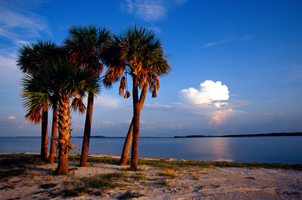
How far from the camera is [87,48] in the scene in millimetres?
12031

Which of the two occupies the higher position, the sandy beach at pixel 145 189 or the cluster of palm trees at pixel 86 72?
the cluster of palm trees at pixel 86 72

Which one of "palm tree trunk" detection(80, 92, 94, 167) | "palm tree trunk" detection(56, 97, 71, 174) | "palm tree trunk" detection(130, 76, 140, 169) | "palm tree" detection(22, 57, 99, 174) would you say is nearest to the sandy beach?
"palm tree trunk" detection(56, 97, 71, 174)

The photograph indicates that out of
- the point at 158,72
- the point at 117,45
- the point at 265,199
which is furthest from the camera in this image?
the point at 158,72

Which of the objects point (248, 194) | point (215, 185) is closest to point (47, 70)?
point (215, 185)

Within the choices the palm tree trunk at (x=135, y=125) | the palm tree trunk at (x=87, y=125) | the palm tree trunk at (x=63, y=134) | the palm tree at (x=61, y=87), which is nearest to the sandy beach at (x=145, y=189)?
the palm tree trunk at (x=63, y=134)

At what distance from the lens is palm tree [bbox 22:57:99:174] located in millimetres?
9242

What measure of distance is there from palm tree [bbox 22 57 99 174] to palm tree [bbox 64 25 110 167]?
1.96m

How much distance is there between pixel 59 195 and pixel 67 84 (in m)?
5.03

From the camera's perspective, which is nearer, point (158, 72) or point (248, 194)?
point (248, 194)

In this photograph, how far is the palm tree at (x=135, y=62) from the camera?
1128 centimetres

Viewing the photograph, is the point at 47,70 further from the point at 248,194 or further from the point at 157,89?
the point at 248,194

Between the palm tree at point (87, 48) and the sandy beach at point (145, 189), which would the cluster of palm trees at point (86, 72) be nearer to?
the palm tree at point (87, 48)

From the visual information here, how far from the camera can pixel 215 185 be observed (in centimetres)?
761

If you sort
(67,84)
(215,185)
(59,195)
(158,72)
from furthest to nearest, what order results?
1. (158,72)
2. (67,84)
3. (215,185)
4. (59,195)
